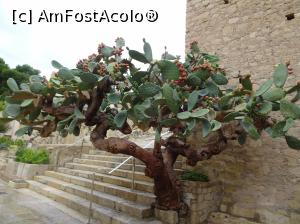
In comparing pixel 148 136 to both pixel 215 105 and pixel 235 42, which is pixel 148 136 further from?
pixel 215 105

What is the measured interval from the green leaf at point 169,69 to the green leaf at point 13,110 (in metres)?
1.61

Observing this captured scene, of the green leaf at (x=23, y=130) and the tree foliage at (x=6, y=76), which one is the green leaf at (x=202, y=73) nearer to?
the green leaf at (x=23, y=130)

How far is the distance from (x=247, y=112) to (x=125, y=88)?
1.35m

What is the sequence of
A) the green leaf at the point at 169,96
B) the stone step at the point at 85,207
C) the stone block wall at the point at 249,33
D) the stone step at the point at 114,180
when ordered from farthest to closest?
the stone step at the point at 114,180 < the stone block wall at the point at 249,33 < the stone step at the point at 85,207 < the green leaf at the point at 169,96

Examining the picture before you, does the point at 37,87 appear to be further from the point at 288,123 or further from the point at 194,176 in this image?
the point at 288,123

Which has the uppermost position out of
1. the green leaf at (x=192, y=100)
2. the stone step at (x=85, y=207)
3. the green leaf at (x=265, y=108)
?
the green leaf at (x=192, y=100)

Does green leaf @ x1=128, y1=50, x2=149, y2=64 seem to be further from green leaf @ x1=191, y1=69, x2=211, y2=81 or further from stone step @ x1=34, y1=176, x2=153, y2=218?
stone step @ x1=34, y1=176, x2=153, y2=218

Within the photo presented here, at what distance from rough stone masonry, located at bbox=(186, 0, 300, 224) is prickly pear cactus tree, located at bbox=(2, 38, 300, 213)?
0.66 m

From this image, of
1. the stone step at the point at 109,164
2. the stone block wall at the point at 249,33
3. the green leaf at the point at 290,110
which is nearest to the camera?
the green leaf at the point at 290,110

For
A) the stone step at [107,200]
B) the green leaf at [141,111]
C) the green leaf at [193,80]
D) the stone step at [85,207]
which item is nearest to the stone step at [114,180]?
the stone step at [107,200]

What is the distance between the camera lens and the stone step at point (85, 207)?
344 centimetres

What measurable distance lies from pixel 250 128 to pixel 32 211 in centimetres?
327

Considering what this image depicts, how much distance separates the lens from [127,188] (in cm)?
434

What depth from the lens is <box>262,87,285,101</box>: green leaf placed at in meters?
2.69
